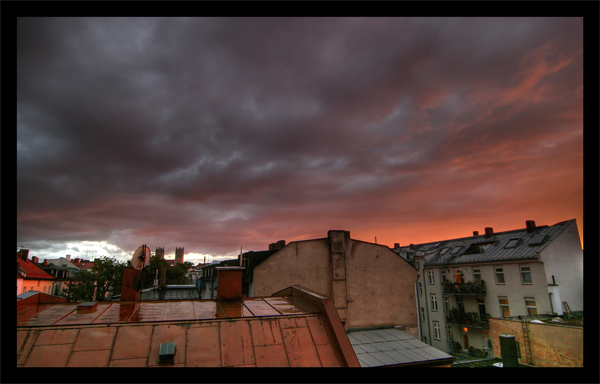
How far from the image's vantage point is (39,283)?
163 ft

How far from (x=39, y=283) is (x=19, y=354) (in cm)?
5879

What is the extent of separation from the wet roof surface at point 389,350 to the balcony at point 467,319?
1490 centimetres

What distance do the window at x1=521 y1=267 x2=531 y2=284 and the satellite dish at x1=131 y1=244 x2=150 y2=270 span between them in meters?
29.6

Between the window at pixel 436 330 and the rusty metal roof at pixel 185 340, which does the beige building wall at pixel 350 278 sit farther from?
the window at pixel 436 330

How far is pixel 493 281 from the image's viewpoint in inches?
1156

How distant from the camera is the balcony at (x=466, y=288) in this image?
30.1 meters

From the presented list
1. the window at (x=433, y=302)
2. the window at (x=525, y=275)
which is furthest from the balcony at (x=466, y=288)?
the window at (x=525, y=275)

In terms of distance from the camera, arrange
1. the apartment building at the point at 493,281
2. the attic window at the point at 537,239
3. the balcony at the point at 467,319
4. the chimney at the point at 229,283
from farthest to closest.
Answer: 1. the balcony at the point at 467,319
2. the attic window at the point at 537,239
3. the apartment building at the point at 493,281
4. the chimney at the point at 229,283

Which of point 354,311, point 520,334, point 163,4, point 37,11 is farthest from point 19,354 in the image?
point 520,334

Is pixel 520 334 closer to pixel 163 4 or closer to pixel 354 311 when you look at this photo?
pixel 354 311

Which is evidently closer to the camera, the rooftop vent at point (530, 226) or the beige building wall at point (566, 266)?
the beige building wall at point (566, 266)

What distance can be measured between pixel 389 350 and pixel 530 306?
16852mm

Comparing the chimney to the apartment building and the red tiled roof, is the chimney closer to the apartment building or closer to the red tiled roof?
the apartment building

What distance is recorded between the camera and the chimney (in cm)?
1146
